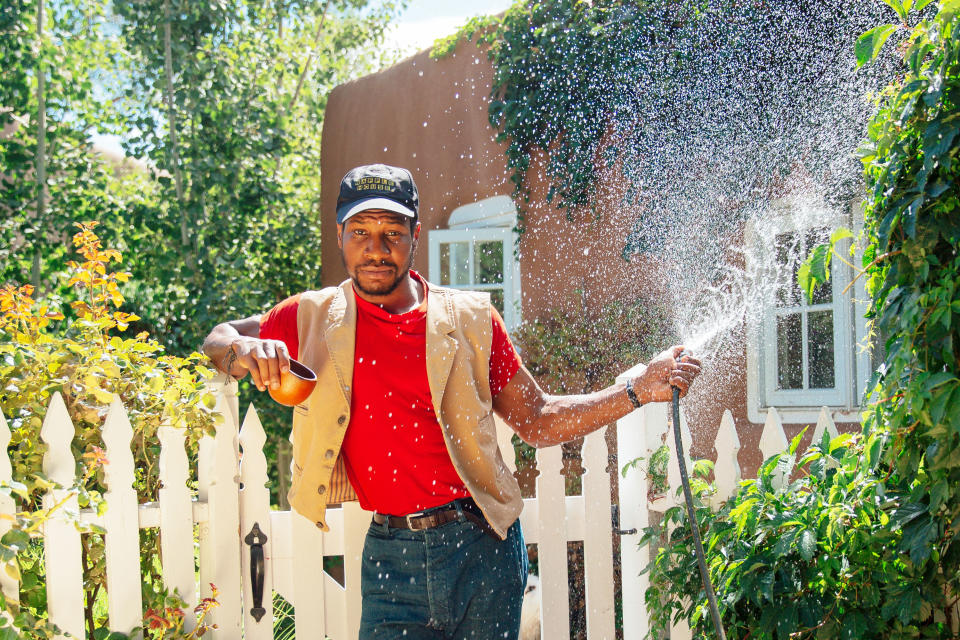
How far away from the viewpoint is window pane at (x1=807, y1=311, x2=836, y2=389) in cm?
554

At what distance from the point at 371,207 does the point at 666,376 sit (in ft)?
3.15

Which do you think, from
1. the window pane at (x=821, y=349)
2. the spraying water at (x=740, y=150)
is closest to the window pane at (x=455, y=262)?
the spraying water at (x=740, y=150)

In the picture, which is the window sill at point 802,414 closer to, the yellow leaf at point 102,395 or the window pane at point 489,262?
the window pane at point 489,262

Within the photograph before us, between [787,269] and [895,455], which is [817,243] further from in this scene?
[895,455]

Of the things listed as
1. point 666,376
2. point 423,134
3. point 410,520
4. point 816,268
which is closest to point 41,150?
point 423,134

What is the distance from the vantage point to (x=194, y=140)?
699 centimetres

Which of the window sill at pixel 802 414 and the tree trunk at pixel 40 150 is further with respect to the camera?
the tree trunk at pixel 40 150

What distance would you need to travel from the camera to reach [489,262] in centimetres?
788

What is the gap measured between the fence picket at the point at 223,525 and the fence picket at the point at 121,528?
8.6 inches

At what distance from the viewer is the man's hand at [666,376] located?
249 centimetres

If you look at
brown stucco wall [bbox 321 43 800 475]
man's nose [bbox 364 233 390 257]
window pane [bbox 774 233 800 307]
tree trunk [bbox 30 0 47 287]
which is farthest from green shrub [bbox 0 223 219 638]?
tree trunk [bbox 30 0 47 287]

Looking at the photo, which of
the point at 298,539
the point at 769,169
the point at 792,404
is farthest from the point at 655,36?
the point at 298,539

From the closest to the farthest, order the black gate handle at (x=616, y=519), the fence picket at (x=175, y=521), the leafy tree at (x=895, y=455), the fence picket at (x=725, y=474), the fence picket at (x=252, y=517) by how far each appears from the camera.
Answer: the leafy tree at (x=895, y=455)
the fence picket at (x=175, y=521)
the fence picket at (x=252, y=517)
the fence picket at (x=725, y=474)
the black gate handle at (x=616, y=519)

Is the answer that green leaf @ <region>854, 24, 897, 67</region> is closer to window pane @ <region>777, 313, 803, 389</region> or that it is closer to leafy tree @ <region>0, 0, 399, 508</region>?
window pane @ <region>777, 313, 803, 389</region>
